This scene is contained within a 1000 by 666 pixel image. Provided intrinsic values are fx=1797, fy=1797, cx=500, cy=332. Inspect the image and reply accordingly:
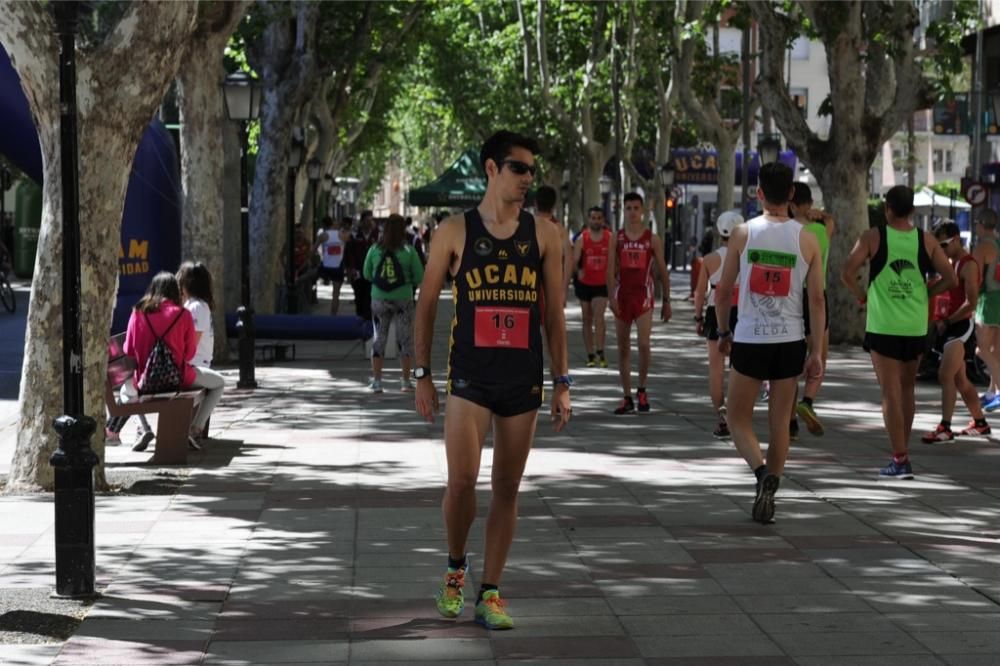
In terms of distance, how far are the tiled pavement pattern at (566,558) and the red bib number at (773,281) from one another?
1.16m

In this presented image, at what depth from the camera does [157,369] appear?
11.8 m

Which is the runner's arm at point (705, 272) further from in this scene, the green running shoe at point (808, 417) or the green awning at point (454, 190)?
the green awning at point (454, 190)

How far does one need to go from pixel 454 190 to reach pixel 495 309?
3916cm

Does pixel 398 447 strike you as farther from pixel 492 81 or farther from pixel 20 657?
pixel 492 81

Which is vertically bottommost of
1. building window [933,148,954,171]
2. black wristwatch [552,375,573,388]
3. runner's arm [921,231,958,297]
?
black wristwatch [552,375,573,388]

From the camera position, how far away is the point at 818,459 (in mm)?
11562

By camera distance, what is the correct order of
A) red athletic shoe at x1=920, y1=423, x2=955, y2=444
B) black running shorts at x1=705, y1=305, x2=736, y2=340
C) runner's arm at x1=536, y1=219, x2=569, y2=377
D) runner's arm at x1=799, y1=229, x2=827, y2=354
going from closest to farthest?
1. runner's arm at x1=536, y1=219, x2=569, y2=377
2. runner's arm at x1=799, y1=229, x2=827, y2=354
3. red athletic shoe at x1=920, y1=423, x2=955, y2=444
4. black running shorts at x1=705, y1=305, x2=736, y2=340

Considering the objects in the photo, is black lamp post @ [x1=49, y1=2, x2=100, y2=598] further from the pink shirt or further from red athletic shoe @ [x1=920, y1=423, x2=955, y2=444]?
red athletic shoe @ [x1=920, y1=423, x2=955, y2=444]

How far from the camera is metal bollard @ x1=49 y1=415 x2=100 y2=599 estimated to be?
714 cm

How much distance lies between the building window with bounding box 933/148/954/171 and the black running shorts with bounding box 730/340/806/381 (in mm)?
93617

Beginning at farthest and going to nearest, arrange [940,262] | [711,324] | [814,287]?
[711,324]
[940,262]
[814,287]

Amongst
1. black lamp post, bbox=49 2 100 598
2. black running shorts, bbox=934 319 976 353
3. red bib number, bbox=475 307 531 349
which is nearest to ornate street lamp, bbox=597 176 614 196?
black running shorts, bbox=934 319 976 353

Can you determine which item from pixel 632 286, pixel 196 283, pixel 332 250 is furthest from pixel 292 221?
pixel 196 283

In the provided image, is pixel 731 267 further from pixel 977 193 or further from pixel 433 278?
pixel 977 193
